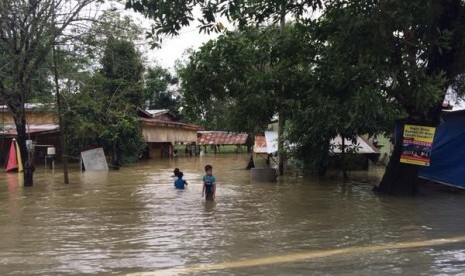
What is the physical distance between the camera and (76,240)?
909cm

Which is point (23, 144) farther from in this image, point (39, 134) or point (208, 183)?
point (39, 134)

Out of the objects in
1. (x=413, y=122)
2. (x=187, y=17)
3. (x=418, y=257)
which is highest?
(x=187, y=17)

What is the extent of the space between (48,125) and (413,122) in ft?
81.7

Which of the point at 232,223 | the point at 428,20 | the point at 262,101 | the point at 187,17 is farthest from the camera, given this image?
the point at 262,101

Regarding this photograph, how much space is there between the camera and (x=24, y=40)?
54.0 feet

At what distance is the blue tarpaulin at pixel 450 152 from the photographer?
1551 centimetres

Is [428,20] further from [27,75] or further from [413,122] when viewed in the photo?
[27,75]

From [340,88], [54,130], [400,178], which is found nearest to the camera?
[340,88]

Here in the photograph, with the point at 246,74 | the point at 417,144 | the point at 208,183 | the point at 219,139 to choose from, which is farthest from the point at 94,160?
the point at 219,139

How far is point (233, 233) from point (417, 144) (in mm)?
6500

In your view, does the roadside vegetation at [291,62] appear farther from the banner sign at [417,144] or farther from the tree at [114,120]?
the tree at [114,120]

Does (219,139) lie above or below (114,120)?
below

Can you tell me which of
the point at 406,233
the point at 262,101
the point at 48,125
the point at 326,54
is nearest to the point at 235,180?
the point at 262,101

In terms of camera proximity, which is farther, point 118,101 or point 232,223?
point 118,101
